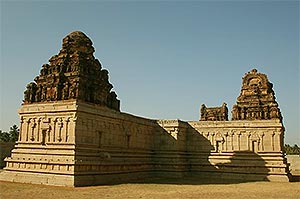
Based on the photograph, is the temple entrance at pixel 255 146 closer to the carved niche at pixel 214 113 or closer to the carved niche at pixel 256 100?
the carved niche at pixel 256 100

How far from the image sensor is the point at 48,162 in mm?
22188

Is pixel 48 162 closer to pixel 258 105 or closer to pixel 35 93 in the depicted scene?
pixel 35 93

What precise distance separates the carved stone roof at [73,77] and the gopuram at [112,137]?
2.9 inches

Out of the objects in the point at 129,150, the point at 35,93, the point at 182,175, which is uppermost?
the point at 35,93

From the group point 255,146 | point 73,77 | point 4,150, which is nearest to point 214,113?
point 255,146

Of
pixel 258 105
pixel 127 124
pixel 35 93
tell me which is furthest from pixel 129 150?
pixel 258 105

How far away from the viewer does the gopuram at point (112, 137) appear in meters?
22.6

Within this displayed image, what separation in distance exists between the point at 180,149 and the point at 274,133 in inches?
359

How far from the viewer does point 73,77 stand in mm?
24719

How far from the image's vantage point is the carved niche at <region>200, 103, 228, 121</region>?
44094mm

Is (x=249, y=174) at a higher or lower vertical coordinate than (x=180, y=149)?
lower

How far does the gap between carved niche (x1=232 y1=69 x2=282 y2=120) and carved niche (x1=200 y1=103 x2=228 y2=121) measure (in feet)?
18.9

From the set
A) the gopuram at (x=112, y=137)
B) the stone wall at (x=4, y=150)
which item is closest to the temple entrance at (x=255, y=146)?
the gopuram at (x=112, y=137)

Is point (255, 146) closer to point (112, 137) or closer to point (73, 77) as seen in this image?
point (112, 137)
